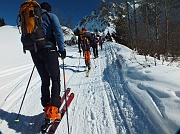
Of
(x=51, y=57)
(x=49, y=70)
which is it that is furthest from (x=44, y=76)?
(x=51, y=57)

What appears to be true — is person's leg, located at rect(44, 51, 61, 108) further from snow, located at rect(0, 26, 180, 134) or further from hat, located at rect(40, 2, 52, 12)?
hat, located at rect(40, 2, 52, 12)

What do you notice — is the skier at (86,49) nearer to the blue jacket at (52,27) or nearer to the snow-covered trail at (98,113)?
the snow-covered trail at (98,113)

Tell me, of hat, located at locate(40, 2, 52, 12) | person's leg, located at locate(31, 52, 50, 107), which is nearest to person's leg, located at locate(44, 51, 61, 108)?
person's leg, located at locate(31, 52, 50, 107)

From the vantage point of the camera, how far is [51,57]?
3.17 meters

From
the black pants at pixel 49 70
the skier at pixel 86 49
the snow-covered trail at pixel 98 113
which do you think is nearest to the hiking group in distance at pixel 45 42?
the black pants at pixel 49 70

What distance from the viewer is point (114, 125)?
10.1ft

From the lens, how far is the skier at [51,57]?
3.14 meters

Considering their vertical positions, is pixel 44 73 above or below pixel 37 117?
above

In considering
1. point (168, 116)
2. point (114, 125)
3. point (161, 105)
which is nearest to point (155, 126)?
point (168, 116)

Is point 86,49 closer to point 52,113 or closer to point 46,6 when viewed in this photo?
point 46,6

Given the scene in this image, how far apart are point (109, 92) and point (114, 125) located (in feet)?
5.81

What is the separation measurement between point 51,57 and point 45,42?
10.7 inches

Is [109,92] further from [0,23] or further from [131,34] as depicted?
[0,23]

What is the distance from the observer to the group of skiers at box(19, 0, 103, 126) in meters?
2.94
